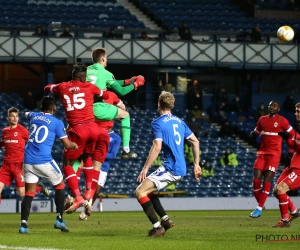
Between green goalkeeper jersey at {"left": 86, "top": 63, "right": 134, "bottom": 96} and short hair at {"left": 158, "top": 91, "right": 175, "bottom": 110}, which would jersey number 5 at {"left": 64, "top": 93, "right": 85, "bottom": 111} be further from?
short hair at {"left": 158, "top": 91, "right": 175, "bottom": 110}

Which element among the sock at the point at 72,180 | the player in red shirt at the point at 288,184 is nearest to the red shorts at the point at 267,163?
the player in red shirt at the point at 288,184

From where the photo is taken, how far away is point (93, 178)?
52.5 ft

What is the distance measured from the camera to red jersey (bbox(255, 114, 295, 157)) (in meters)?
19.2

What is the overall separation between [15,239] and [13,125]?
23.3 ft

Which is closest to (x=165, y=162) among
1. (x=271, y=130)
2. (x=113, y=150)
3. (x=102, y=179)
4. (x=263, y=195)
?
(x=113, y=150)

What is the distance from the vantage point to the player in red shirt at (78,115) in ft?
47.8

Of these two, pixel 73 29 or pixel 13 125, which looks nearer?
pixel 13 125

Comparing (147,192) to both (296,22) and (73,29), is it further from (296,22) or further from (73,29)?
(296,22)

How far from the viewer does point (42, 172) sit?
13.7 metres

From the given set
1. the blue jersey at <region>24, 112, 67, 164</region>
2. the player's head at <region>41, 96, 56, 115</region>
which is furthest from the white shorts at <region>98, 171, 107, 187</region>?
the player's head at <region>41, 96, 56, 115</region>

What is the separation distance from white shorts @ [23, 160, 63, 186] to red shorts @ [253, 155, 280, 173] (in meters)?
7.19

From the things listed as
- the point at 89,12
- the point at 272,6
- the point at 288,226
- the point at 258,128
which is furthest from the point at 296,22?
the point at 288,226

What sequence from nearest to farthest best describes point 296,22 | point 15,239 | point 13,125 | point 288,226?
point 15,239, point 288,226, point 13,125, point 296,22

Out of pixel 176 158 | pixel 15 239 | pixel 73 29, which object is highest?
pixel 73 29
